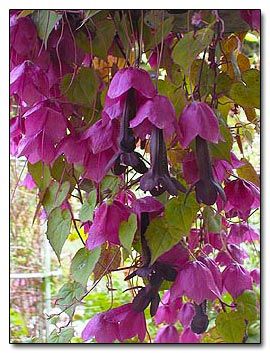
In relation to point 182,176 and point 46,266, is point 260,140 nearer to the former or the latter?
point 182,176

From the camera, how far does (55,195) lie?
575mm

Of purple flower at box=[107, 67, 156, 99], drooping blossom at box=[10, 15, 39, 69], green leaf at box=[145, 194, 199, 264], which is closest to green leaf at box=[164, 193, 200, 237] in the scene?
green leaf at box=[145, 194, 199, 264]

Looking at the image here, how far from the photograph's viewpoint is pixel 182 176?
1.86ft

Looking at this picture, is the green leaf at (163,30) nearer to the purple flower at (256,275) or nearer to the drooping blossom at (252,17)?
the drooping blossom at (252,17)

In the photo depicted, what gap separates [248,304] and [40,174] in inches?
11.1

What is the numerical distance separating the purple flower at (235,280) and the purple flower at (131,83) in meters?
0.25

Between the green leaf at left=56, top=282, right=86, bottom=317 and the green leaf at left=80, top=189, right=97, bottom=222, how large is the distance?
3.7 inches

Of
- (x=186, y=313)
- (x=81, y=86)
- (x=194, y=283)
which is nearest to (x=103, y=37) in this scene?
(x=81, y=86)

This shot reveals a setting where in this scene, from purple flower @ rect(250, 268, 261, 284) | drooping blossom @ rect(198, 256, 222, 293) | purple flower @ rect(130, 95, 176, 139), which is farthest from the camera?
purple flower @ rect(250, 268, 261, 284)

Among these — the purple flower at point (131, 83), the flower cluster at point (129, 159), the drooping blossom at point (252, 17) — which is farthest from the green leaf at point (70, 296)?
the drooping blossom at point (252, 17)

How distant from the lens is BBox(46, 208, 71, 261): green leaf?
543 mm

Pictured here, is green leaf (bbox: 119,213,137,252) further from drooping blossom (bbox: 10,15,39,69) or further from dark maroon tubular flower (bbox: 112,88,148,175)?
drooping blossom (bbox: 10,15,39,69)

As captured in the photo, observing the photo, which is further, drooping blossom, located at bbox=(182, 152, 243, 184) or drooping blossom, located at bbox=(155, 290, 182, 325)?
drooping blossom, located at bbox=(155, 290, 182, 325)

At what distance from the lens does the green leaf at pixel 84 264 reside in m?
0.54
